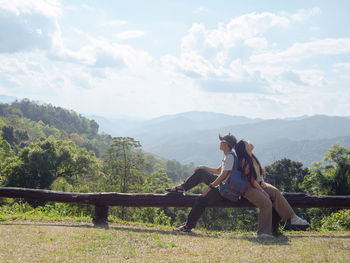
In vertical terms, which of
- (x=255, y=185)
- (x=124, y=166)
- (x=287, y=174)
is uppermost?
(x=255, y=185)

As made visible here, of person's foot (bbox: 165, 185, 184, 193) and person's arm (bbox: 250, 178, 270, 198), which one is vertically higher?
person's arm (bbox: 250, 178, 270, 198)

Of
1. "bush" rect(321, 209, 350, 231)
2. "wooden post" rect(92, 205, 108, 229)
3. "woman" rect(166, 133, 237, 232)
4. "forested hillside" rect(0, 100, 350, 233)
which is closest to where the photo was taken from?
"woman" rect(166, 133, 237, 232)

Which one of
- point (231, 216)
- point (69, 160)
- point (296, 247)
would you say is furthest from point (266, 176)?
point (296, 247)

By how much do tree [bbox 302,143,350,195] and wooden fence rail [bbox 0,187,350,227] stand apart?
2304cm

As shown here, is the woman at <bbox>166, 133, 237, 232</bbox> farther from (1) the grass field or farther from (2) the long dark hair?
(1) the grass field

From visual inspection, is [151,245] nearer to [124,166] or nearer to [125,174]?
[125,174]

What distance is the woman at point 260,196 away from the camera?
6.52 m

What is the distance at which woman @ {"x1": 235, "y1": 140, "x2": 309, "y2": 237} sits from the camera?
21.4 feet

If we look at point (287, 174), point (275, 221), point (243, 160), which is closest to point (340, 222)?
point (275, 221)

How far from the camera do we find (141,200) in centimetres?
717

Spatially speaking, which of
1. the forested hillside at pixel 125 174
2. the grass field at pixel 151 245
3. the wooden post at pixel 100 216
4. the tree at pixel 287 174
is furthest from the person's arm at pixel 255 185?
the tree at pixel 287 174

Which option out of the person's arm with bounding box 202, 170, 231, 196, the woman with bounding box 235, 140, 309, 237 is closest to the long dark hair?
the woman with bounding box 235, 140, 309, 237

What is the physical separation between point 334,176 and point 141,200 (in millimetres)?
26184

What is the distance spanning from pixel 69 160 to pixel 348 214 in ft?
92.4
